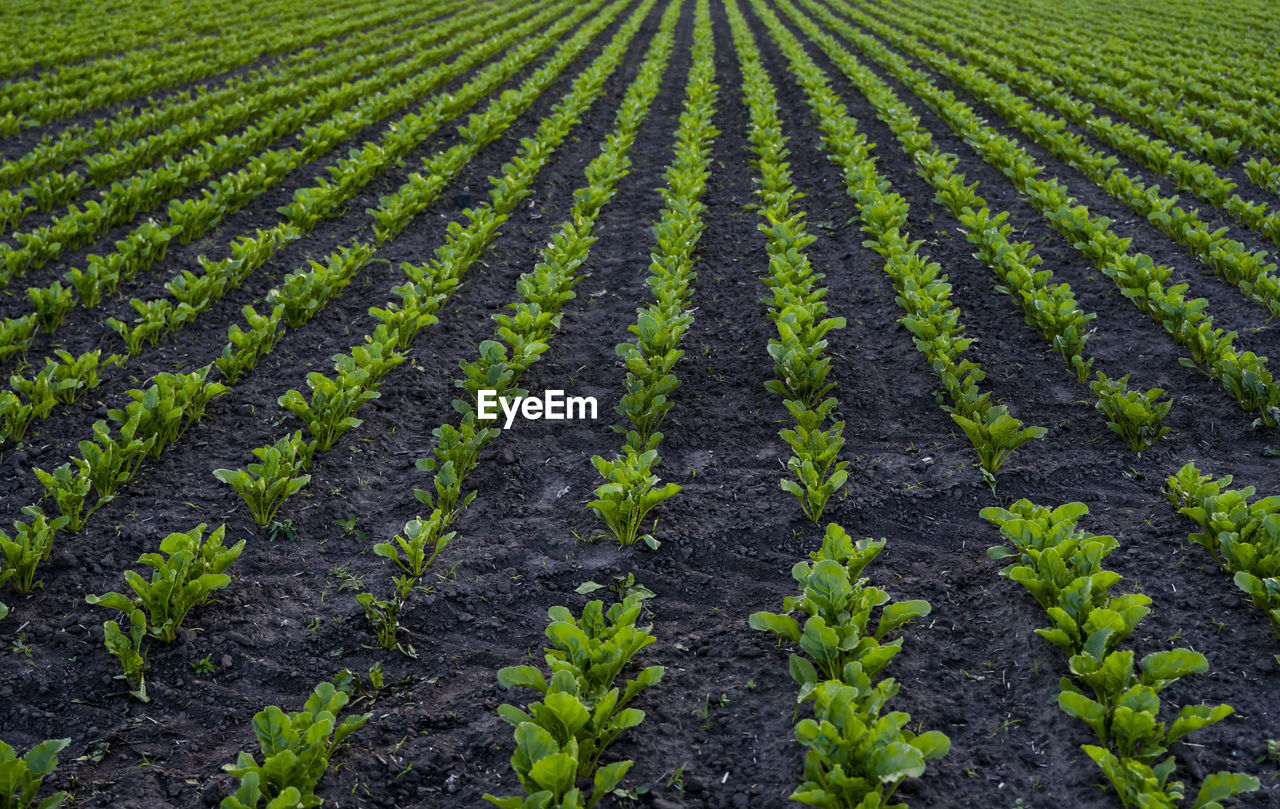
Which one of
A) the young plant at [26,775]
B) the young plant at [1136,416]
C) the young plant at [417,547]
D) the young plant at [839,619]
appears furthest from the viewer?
the young plant at [1136,416]

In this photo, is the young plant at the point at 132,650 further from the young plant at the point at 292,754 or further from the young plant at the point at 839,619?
the young plant at the point at 839,619

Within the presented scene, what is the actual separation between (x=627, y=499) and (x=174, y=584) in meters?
2.03

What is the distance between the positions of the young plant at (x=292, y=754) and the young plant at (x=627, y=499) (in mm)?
1587

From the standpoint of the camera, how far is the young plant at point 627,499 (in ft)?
14.2

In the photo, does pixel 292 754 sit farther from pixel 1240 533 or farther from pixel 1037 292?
pixel 1037 292

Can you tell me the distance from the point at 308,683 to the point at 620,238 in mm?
5932

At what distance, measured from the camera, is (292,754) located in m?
2.88

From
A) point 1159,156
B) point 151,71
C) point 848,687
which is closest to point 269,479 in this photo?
point 848,687

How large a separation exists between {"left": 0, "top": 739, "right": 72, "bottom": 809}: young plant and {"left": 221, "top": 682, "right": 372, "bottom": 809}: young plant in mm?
568

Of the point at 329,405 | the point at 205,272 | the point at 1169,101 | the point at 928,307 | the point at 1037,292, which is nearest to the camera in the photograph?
the point at 329,405

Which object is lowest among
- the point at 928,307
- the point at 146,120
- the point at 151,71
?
the point at 928,307

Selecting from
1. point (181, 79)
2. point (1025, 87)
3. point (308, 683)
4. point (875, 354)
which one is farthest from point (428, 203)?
point (1025, 87)

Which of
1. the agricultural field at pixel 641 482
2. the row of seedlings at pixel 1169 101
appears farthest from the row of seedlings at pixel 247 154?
the row of seedlings at pixel 1169 101

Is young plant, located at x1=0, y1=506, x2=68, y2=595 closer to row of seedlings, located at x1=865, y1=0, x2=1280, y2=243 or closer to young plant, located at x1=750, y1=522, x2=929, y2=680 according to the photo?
young plant, located at x1=750, y1=522, x2=929, y2=680
